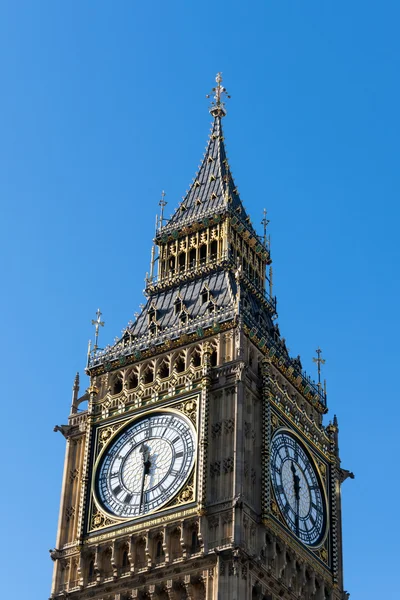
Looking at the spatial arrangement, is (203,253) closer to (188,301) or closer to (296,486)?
(188,301)

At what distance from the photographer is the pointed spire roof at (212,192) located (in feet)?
256

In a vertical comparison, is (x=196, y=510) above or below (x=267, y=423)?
below

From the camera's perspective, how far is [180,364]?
227 feet

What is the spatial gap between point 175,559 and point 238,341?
10.5 m

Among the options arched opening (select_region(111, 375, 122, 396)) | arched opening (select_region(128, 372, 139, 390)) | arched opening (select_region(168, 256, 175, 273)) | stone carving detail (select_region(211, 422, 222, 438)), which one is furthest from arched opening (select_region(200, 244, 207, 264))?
stone carving detail (select_region(211, 422, 222, 438))

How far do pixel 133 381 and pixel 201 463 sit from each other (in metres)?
8.08

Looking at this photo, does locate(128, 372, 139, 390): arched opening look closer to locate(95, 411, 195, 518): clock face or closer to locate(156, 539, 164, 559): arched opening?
locate(95, 411, 195, 518): clock face

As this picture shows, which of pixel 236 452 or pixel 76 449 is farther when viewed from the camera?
pixel 76 449

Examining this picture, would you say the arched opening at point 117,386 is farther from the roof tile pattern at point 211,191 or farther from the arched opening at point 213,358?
the roof tile pattern at point 211,191

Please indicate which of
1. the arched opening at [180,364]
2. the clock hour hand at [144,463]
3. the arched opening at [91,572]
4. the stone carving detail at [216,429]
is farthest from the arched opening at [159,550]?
the arched opening at [180,364]

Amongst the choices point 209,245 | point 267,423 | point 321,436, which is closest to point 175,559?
point 267,423

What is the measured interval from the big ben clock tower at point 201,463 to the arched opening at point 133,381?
0.21 feet

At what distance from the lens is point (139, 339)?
235ft

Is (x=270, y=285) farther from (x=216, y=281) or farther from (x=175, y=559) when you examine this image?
(x=175, y=559)
